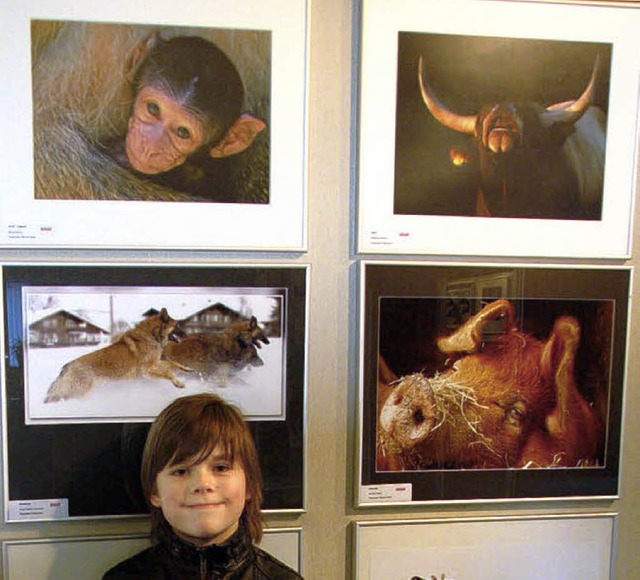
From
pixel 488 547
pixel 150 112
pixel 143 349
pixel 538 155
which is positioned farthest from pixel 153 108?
pixel 488 547

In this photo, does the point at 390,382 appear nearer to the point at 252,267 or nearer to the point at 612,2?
the point at 252,267

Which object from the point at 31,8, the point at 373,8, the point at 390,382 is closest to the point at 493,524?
the point at 390,382

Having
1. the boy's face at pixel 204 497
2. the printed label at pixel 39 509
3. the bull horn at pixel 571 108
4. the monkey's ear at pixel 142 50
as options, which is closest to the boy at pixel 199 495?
the boy's face at pixel 204 497

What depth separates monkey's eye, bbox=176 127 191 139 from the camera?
3.01 ft

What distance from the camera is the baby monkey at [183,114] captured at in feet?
2.97

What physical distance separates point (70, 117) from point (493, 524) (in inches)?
41.4

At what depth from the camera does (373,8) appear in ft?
3.05

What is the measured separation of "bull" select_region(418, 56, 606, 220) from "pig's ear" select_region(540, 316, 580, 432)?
21cm

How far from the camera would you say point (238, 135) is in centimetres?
93

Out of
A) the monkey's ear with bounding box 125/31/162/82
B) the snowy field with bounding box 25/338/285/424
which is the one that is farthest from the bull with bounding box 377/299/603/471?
the monkey's ear with bounding box 125/31/162/82

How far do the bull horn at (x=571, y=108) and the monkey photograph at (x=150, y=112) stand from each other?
505mm

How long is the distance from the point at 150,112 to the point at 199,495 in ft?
2.04

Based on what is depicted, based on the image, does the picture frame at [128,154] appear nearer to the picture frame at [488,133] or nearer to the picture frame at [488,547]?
the picture frame at [488,133]

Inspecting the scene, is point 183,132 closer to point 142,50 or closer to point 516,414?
point 142,50
